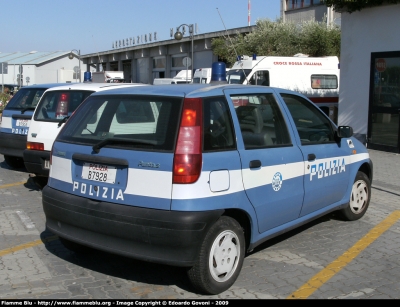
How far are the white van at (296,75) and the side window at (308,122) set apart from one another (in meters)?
9.95

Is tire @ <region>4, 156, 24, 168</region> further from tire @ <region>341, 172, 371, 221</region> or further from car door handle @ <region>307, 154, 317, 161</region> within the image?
car door handle @ <region>307, 154, 317, 161</region>

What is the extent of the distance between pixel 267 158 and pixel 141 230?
1388 mm

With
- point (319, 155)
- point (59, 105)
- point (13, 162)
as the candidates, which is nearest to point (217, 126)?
point (319, 155)

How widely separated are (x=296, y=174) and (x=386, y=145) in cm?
833

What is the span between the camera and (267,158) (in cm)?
461

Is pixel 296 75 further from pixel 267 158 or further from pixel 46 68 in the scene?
pixel 46 68

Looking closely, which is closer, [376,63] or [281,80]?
[376,63]

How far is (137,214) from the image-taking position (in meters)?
3.93

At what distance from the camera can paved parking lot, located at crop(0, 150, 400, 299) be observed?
4266mm

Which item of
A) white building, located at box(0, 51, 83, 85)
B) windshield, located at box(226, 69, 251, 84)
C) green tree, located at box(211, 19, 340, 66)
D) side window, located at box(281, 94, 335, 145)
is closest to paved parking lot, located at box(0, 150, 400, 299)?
side window, located at box(281, 94, 335, 145)

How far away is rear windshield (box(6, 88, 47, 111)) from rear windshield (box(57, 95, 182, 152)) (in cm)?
560

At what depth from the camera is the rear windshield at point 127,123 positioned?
13.3ft

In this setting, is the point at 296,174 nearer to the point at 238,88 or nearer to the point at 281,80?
the point at 238,88

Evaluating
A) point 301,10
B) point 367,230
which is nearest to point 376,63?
point 367,230
